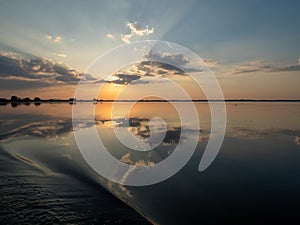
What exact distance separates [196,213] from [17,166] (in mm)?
8908

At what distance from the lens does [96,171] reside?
10883 mm

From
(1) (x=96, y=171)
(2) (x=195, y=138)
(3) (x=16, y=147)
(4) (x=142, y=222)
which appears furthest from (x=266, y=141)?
(3) (x=16, y=147)

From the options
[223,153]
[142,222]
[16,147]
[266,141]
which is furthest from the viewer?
[266,141]

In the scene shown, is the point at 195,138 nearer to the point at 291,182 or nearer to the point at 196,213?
the point at 291,182

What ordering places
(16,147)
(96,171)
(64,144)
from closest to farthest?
1. (96,171)
2. (16,147)
3. (64,144)

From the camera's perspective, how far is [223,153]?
14.7 m

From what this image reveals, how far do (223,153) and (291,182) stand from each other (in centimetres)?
519

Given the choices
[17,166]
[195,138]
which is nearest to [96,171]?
[17,166]

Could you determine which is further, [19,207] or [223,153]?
[223,153]

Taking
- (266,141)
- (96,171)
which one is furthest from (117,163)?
(266,141)

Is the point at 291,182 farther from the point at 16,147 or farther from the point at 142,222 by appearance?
the point at 16,147

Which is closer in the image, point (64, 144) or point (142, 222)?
point (142, 222)

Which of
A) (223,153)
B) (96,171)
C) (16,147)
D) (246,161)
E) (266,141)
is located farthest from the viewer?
(266,141)

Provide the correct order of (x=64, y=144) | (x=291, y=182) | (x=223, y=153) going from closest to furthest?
(x=291, y=182) → (x=223, y=153) → (x=64, y=144)
